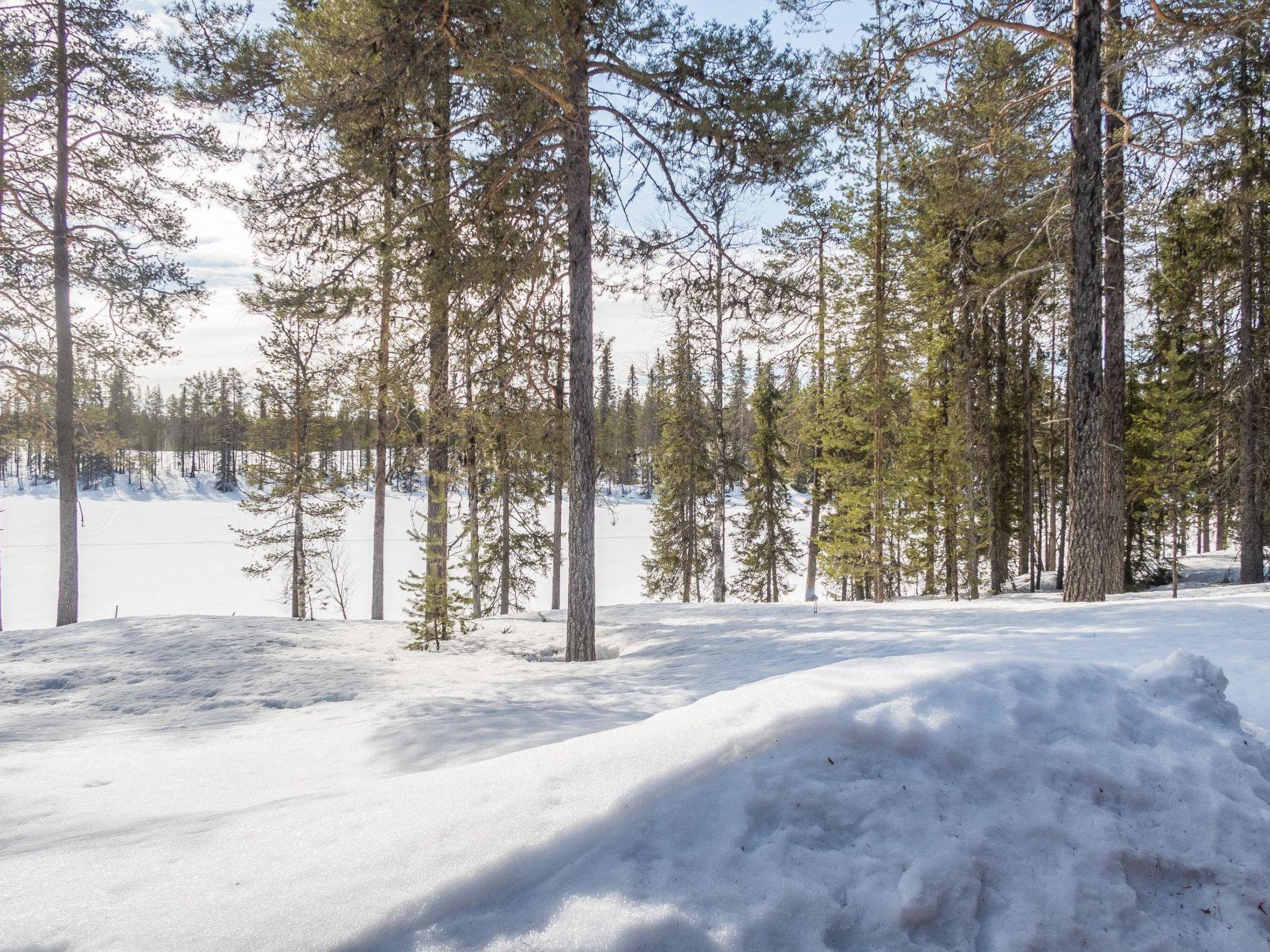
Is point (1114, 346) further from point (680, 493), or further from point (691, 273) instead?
point (680, 493)

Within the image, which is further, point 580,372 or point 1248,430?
point 1248,430

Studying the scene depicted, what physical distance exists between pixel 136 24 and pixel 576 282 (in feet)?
39.5

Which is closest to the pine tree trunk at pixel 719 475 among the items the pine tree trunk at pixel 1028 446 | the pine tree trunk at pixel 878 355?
the pine tree trunk at pixel 878 355

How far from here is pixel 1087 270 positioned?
7.87m

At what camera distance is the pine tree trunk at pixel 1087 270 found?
25.0 feet

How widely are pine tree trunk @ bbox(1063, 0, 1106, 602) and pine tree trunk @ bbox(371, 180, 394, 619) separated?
8791 mm

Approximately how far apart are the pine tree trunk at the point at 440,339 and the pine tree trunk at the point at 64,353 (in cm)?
807

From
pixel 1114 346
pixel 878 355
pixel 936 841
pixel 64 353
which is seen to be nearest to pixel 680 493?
pixel 878 355

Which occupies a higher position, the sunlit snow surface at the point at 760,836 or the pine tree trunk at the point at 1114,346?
the pine tree trunk at the point at 1114,346

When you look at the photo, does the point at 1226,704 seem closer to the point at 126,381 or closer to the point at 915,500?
the point at 915,500

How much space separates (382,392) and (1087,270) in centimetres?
958

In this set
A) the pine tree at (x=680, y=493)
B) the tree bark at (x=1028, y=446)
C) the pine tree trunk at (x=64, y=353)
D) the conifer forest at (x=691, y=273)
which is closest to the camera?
the conifer forest at (x=691, y=273)

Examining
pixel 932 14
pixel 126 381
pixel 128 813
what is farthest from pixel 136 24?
pixel 128 813

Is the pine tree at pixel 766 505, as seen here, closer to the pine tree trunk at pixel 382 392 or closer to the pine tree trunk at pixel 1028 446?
the pine tree trunk at pixel 1028 446
